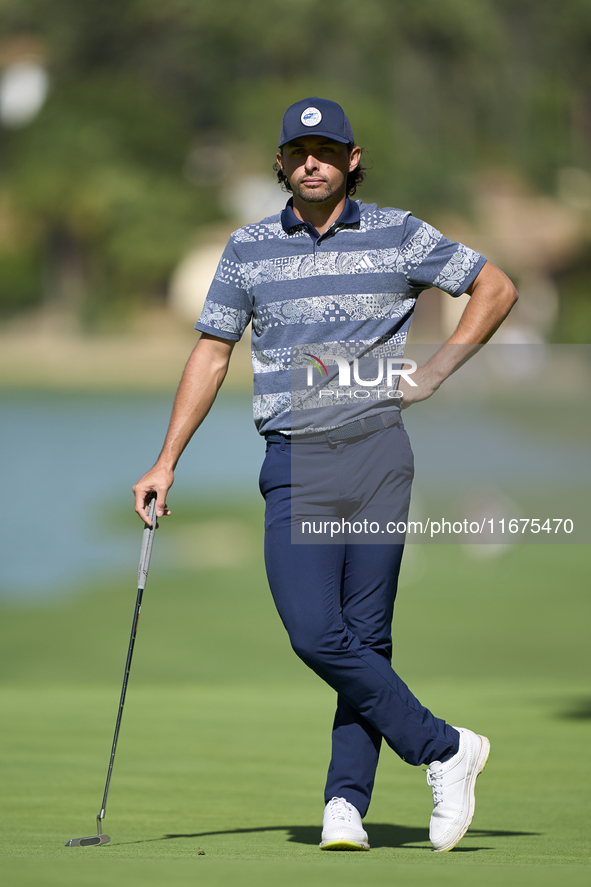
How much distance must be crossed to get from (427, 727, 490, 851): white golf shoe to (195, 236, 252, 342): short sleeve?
3.23 feet

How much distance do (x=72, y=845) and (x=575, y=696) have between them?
3.50 m

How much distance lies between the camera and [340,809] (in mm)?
2863

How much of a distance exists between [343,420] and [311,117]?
2.07 ft

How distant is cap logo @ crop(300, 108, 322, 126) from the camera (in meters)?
2.92

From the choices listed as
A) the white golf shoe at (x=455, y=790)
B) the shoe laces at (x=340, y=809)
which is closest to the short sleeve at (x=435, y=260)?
the white golf shoe at (x=455, y=790)

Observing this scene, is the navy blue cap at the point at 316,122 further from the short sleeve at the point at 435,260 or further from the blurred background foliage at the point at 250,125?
the blurred background foliage at the point at 250,125

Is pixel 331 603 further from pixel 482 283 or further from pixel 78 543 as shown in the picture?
pixel 78 543

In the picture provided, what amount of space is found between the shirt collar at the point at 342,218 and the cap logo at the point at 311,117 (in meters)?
0.16

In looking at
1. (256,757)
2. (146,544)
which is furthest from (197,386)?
(256,757)

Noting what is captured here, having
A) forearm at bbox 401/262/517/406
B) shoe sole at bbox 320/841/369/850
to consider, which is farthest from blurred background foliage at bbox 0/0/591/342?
shoe sole at bbox 320/841/369/850

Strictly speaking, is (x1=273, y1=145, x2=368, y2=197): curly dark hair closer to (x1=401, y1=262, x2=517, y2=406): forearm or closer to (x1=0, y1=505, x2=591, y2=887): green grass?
(x1=401, y1=262, x2=517, y2=406): forearm

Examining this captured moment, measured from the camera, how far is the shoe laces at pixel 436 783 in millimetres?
2854

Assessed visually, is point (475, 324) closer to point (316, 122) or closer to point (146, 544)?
point (316, 122)

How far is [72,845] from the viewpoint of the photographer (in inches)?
108
